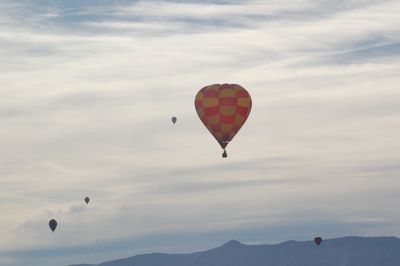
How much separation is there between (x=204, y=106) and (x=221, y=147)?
11.0m

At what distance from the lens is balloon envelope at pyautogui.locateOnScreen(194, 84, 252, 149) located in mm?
181625

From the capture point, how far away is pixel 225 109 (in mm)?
181875

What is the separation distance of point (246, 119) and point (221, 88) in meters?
6.64

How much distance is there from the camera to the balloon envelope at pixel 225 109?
596 feet

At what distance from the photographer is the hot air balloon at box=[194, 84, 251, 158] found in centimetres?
18162

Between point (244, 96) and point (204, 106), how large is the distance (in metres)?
6.84

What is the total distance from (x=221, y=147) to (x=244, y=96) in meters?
12.3

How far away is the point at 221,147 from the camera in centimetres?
17488

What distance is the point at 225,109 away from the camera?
181875mm

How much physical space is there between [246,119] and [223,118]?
424 cm

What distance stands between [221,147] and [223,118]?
27.0 ft

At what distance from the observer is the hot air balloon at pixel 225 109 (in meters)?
182

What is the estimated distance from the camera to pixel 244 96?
183 metres

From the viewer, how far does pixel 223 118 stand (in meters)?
182
